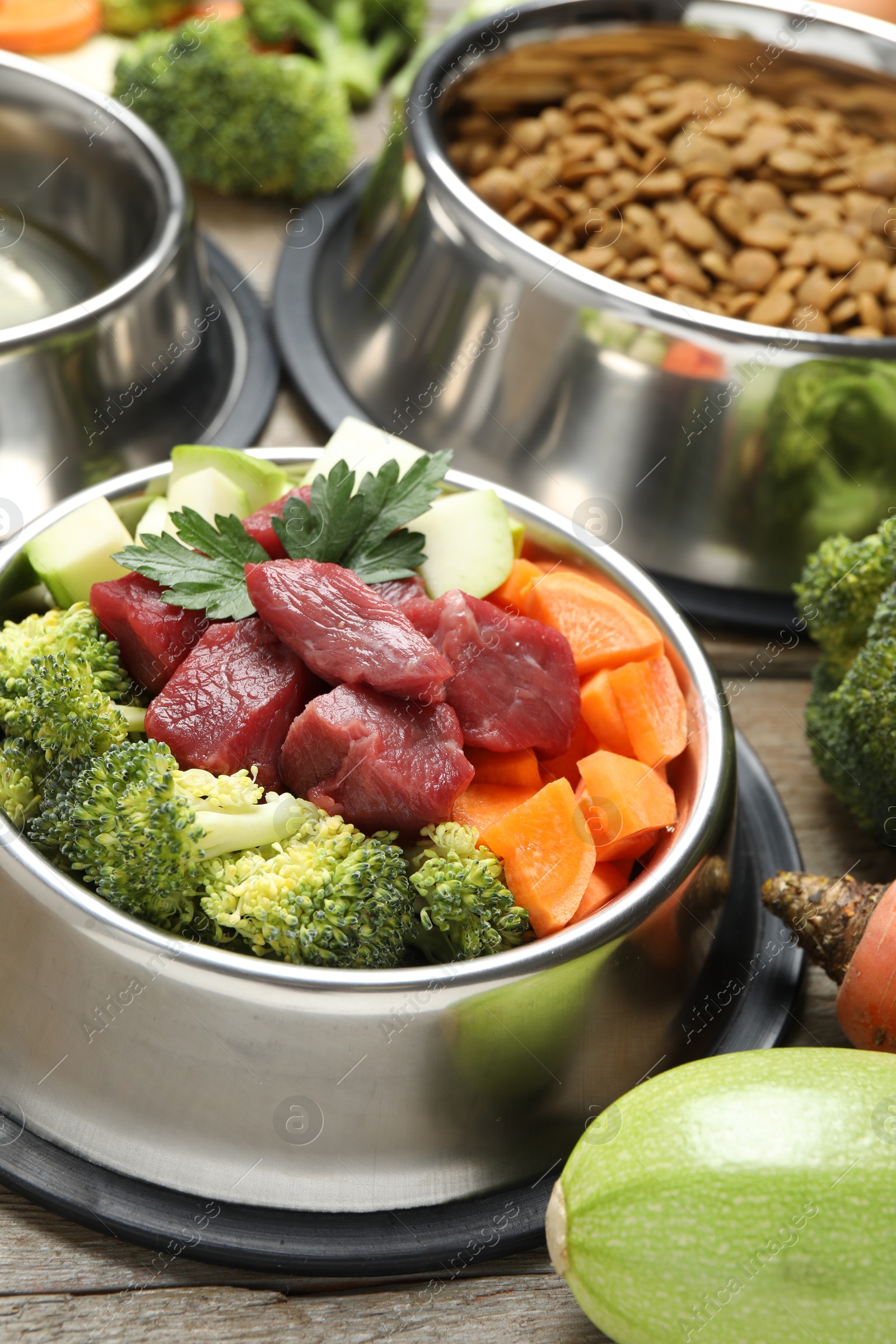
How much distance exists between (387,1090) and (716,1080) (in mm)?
344

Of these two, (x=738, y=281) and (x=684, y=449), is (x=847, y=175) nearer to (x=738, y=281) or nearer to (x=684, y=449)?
(x=738, y=281)

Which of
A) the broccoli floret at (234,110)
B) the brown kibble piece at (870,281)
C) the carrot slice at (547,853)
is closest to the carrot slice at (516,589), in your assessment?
the carrot slice at (547,853)

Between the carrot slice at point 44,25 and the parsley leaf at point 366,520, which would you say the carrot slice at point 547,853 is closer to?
the parsley leaf at point 366,520

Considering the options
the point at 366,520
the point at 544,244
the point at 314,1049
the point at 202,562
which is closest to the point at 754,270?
the point at 544,244

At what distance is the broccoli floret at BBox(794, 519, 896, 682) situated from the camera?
1.80 metres

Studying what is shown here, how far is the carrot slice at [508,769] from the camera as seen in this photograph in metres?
1.56

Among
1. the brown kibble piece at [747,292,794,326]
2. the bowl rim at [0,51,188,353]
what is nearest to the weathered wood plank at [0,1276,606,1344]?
the bowl rim at [0,51,188,353]

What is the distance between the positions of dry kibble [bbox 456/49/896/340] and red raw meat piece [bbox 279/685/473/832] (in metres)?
Answer: 1.16

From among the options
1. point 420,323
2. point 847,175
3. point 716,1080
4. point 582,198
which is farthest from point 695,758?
point 847,175

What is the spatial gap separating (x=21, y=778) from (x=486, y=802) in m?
0.56

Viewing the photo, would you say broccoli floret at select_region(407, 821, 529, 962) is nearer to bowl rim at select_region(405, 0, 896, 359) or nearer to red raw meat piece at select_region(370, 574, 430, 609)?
red raw meat piece at select_region(370, 574, 430, 609)

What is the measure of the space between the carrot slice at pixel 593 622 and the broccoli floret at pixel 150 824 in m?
0.45

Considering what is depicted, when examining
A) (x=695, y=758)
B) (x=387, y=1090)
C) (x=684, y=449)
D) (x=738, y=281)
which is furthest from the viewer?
(x=738, y=281)

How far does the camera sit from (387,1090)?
133 cm
